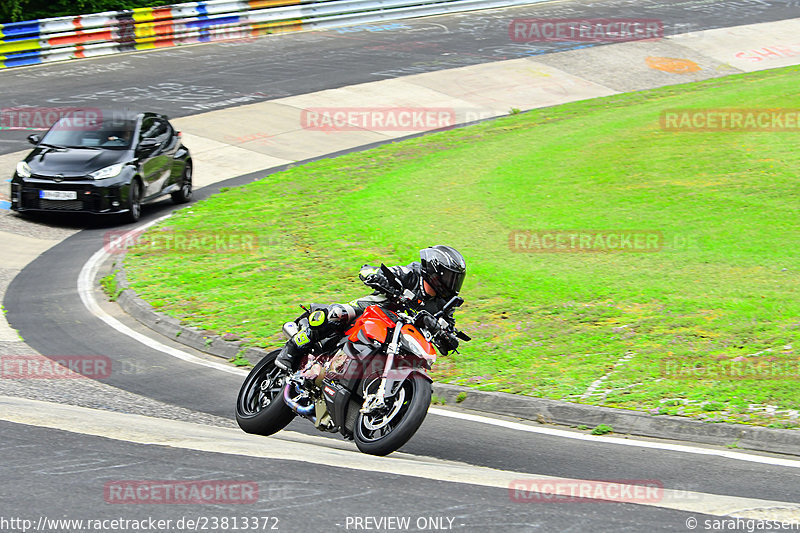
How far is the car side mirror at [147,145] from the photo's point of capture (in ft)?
58.4

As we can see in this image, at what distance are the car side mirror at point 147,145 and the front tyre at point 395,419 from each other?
1182 centimetres

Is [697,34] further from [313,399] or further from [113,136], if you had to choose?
[313,399]

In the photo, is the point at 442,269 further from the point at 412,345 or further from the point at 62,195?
the point at 62,195

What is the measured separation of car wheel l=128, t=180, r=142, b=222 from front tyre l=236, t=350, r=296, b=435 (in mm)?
9919

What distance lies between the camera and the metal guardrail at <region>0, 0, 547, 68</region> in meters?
29.4

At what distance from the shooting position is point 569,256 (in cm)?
1409

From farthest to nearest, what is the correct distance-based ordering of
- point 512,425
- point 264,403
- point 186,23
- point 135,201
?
point 186,23
point 135,201
point 512,425
point 264,403

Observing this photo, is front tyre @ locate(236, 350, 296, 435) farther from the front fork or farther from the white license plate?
the white license plate

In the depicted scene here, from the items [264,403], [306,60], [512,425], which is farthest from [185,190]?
[306,60]

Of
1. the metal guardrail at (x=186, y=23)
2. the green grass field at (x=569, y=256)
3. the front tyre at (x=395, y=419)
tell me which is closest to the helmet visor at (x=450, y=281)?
the front tyre at (x=395, y=419)

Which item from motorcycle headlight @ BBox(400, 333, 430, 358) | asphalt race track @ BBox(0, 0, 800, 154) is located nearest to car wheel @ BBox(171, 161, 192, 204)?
asphalt race track @ BBox(0, 0, 800, 154)

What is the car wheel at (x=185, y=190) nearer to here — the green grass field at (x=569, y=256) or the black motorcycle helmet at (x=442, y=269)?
the green grass field at (x=569, y=256)

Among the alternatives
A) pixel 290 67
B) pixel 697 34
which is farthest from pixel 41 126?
pixel 697 34

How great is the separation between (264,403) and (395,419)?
1592mm
